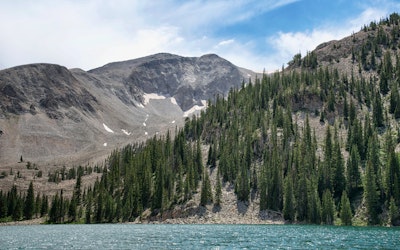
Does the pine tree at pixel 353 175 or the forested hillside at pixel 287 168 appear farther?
the pine tree at pixel 353 175

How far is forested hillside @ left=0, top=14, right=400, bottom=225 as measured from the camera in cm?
11531

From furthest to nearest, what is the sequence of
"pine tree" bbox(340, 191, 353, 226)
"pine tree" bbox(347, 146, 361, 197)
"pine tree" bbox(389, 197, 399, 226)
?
"pine tree" bbox(347, 146, 361, 197) < "pine tree" bbox(340, 191, 353, 226) < "pine tree" bbox(389, 197, 399, 226)

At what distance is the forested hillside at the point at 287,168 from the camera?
378 feet

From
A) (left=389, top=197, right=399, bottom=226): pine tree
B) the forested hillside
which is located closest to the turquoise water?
(left=389, top=197, right=399, bottom=226): pine tree

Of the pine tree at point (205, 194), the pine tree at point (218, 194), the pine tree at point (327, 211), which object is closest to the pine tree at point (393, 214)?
the pine tree at point (327, 211)

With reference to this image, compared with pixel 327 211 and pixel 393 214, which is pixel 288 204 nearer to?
pixel 327 211

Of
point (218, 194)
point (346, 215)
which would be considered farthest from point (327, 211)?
point (218, 194)

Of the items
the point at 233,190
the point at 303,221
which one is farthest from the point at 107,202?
the point at 303,221

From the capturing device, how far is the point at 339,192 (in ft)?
411

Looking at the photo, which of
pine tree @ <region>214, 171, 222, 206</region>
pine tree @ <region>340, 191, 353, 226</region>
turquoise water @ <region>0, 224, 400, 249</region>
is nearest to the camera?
turquoise water @ <region>0, 224, 400, 249</region>

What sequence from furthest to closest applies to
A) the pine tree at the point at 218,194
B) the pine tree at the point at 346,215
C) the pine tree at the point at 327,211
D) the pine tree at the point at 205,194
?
the pine tree at the point at 205,194 → the pine tree at the point at 218,194 → the pine tree at the point at 327,211 → the pine tree at the point at 346,215

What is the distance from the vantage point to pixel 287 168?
14425 centimetres

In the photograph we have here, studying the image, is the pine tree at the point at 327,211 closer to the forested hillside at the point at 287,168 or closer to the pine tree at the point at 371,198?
the forested hillside at the point at 287,168

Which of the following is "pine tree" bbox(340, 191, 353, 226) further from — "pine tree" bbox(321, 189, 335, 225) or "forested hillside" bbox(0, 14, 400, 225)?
"pine tree" bbox(321, 189, 335, 225)
